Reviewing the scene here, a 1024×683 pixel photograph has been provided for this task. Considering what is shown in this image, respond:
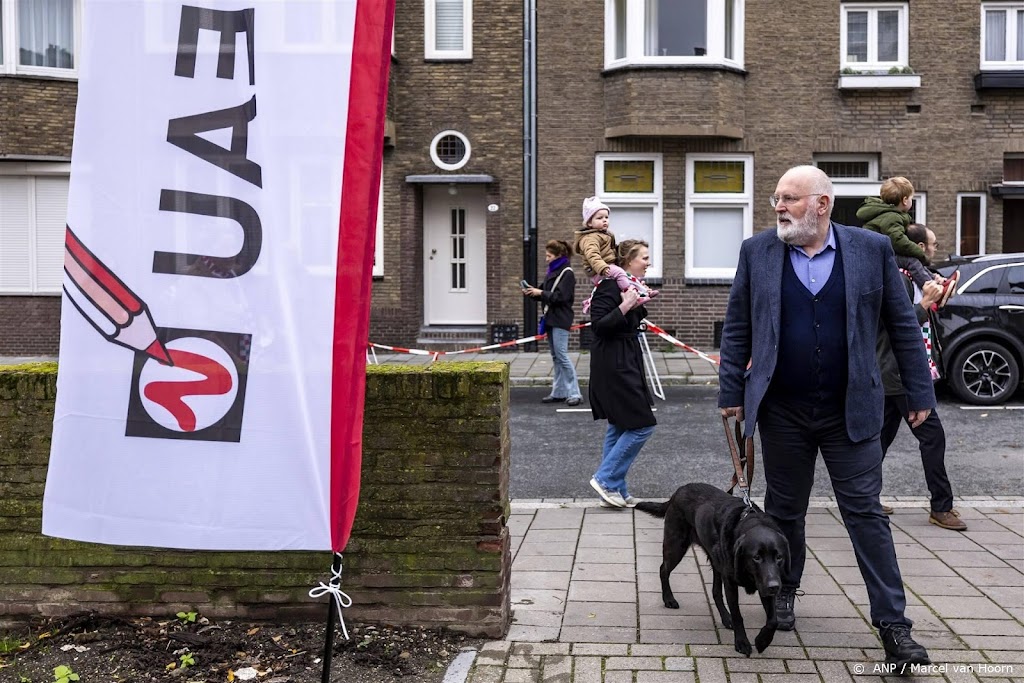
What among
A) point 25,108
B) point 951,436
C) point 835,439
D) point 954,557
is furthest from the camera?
point 25,108

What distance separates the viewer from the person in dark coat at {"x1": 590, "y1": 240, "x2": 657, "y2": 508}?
6.73 m

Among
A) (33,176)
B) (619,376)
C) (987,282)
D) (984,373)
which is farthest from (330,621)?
(33,176)

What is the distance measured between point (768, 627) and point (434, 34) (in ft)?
53.2

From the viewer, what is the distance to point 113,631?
441 centimetres

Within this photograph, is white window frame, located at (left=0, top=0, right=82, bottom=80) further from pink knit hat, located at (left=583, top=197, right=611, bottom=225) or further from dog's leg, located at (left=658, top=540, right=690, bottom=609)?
dog's leg, located at (left=658, top=540, right=690, bottom=609)

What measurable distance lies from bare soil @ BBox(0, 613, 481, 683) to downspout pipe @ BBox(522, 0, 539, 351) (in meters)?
14.1

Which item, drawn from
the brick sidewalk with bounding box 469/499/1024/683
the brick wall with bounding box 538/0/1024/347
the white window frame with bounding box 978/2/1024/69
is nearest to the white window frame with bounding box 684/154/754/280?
the brick wall with bounding box 538/0/1024/347

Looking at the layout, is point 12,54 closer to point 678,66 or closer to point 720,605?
point 678,66

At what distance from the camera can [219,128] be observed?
125 inches

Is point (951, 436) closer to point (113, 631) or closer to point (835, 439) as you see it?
point (835, 439)

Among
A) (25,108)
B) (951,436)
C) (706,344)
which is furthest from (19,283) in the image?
(951,436)

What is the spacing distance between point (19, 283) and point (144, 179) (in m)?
17.4

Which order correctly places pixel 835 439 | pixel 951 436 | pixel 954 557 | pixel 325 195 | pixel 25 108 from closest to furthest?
pixel 325 195
pixel 835 439
pixel 954 557
pixel 951 436
pixel 25 108

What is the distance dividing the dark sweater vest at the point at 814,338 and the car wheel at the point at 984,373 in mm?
8446
